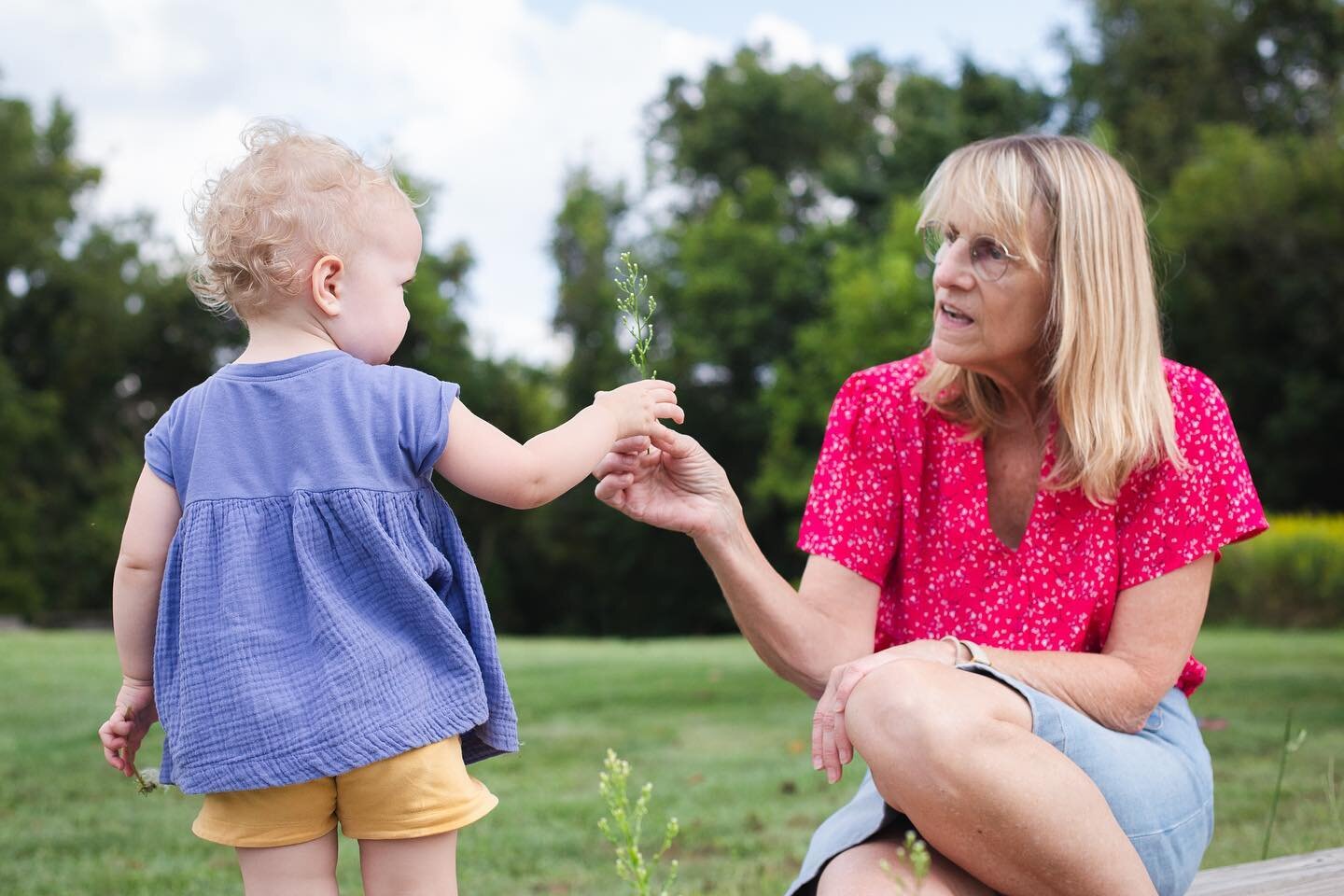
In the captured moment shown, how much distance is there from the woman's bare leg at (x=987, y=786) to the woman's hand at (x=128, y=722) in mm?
1246

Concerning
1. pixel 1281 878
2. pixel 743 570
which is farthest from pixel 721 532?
pixel 1281 878

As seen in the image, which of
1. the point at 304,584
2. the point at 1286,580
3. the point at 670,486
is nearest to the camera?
the point at 304,584

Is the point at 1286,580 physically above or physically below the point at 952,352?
below

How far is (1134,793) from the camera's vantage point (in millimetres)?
2455

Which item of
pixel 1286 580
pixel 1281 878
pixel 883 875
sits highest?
→ pixel 883 875

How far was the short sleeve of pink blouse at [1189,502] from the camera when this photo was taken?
2.70m

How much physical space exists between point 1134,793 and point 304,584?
1549 mm

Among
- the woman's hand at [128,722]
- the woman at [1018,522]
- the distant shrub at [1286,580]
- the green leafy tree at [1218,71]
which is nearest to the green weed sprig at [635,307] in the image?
the woman at [1018,522]

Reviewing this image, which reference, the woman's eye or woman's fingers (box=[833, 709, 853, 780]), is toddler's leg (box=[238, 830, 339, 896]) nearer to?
woman's fingers (box=[833, 709, 853, 780])

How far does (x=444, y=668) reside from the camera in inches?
86.4

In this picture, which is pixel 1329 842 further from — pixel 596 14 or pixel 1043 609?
pixel 596 14

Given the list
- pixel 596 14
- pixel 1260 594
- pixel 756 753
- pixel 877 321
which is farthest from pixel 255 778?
pixel 596 14

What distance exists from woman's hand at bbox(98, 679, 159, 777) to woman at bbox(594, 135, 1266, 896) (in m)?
0.95

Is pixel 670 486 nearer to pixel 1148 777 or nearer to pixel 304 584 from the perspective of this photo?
pixel 304 584
